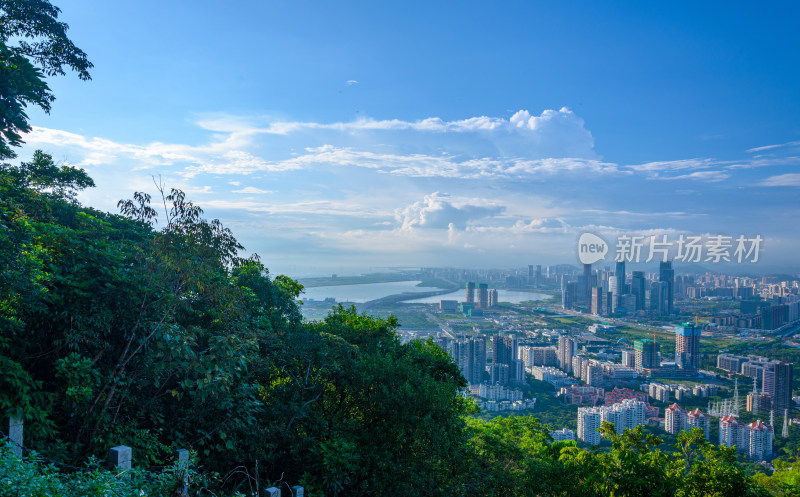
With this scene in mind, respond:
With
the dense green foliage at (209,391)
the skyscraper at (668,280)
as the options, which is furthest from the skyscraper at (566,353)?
the dense green foliage at (209,391)

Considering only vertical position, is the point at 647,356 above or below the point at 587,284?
below

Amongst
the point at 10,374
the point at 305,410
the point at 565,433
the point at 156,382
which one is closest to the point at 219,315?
the point at 156,382

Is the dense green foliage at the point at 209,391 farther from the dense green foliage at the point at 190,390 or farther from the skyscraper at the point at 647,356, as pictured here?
the skyscraper at the point at 647,356

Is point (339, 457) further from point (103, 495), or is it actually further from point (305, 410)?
point (103, 495)

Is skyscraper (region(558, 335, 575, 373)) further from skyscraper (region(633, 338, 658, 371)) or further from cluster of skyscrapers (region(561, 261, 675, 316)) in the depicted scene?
cluster of skyscrapers (region(561, 261, 675, 316))

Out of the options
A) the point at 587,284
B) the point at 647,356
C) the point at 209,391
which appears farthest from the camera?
the point at 587,284

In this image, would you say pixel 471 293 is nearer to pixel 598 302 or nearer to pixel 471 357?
pixel 598 302

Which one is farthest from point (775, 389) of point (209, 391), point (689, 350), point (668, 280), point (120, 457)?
point (668, 280)

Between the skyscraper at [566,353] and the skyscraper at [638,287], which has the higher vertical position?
the skyscraper at [638,287]

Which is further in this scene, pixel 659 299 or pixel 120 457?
pixel 659 299
